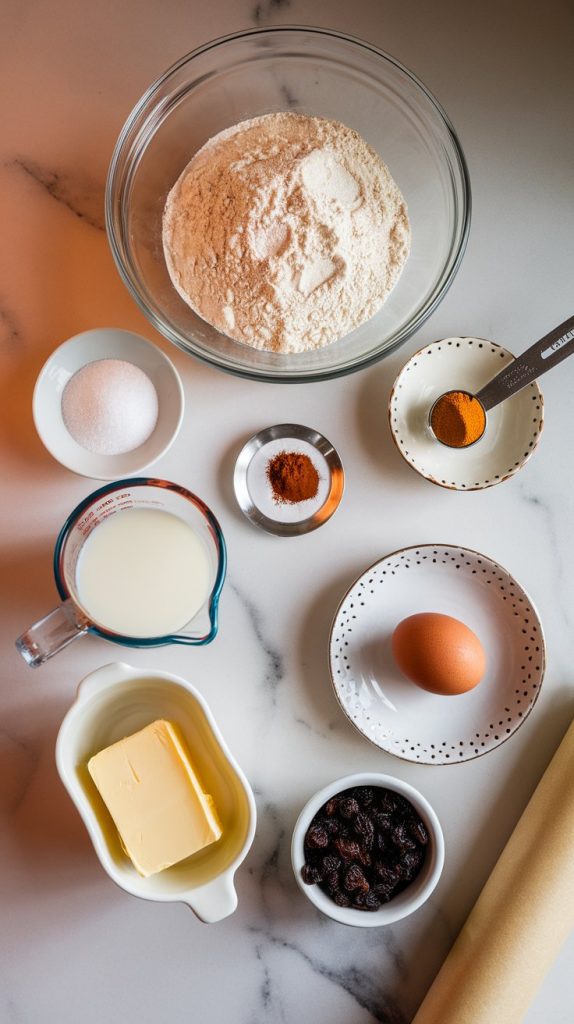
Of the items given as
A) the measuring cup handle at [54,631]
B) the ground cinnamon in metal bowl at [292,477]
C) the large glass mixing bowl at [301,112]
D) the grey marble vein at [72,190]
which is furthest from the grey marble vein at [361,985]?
the grey marble vein at [72,190]

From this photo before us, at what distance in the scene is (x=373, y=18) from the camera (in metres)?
1.21

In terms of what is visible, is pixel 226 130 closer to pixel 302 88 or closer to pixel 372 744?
pixel 302 88

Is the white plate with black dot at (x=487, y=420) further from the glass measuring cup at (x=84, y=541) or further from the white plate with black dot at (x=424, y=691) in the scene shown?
the glass measuring cup at (x=84, y=541)

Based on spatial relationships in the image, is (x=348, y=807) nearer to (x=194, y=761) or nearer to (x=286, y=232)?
(x=194, y=761)

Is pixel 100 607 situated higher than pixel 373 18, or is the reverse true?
pixel 373 18

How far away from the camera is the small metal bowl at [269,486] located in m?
1.21

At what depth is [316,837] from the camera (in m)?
1.13

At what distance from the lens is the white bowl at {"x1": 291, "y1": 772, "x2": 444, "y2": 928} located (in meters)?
1.13

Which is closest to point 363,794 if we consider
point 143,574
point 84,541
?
point 143,574

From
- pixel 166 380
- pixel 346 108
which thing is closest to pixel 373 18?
pixel 346 108

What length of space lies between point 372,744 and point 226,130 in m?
1.03

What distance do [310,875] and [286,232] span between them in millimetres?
973

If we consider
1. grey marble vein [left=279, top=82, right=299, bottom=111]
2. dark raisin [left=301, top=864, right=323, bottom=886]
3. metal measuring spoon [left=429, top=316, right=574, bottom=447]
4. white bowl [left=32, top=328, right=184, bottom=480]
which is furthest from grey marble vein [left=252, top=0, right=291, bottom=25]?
dark raisin [left=301, top=864, right=323, bottom=886]

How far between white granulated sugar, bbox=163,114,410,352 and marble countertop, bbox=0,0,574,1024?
0.14 meters
